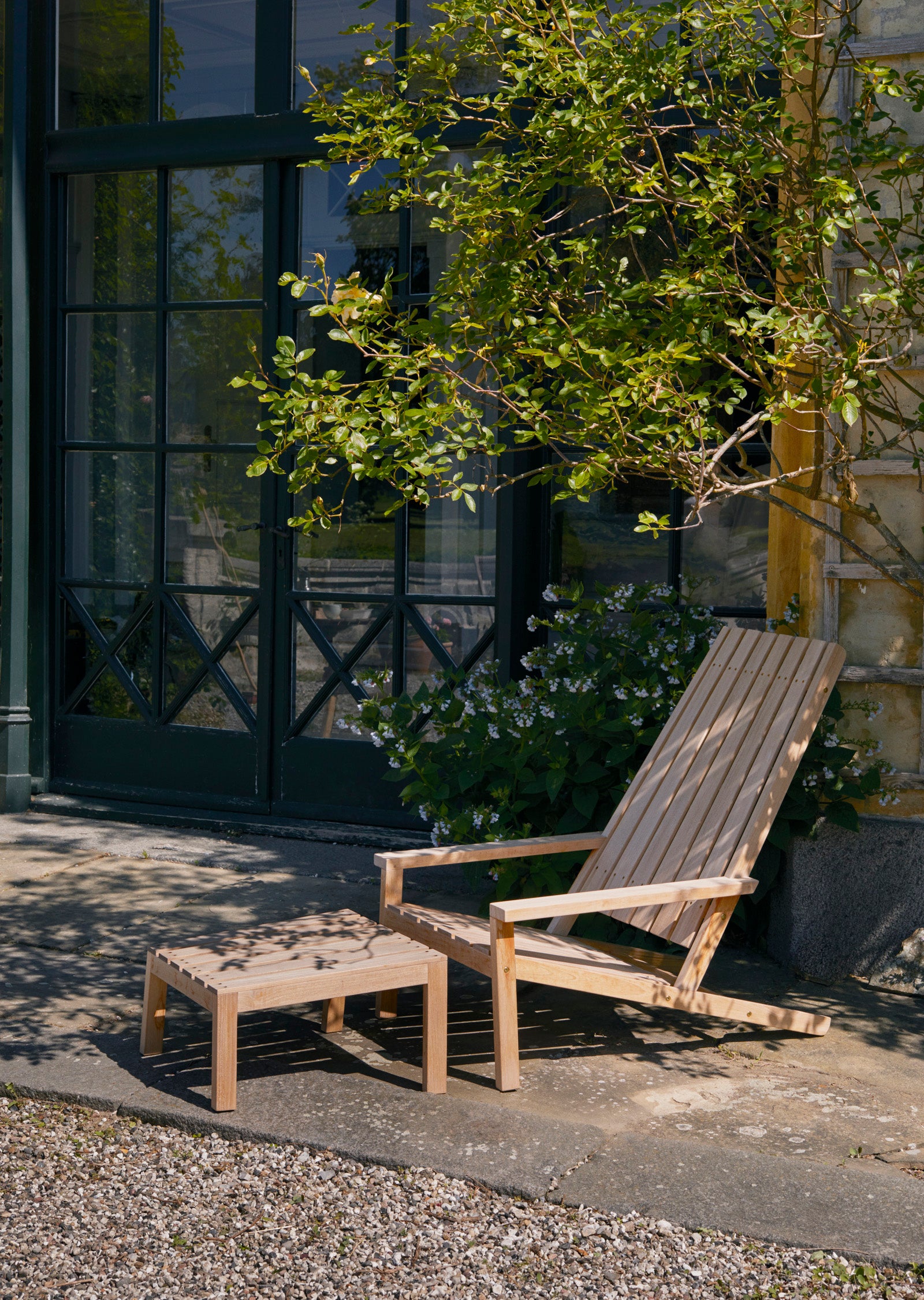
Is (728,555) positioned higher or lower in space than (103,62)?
lower

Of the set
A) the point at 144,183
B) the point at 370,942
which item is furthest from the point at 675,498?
the point at 144,183

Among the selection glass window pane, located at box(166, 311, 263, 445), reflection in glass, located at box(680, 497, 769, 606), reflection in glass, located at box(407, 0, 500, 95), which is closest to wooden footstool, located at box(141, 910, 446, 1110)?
reflection in glass, located at box(680, 497, 769, 606)

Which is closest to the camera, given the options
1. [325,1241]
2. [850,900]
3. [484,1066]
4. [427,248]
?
[325,1241]

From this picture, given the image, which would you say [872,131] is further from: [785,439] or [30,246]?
[30,246]

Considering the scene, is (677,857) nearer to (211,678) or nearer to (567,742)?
(567,742)

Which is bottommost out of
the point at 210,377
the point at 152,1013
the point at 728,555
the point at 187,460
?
the point at 152,1013

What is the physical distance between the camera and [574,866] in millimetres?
4473

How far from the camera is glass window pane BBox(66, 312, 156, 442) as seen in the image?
6293mm

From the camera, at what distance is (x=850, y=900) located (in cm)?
423

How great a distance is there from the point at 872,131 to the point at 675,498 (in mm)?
1541

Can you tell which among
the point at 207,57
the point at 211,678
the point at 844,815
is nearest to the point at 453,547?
the point at 211,678

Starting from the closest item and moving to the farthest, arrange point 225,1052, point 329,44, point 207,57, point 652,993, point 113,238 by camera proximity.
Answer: point 225,1052 < point 652,993 < point 329,44 < point 207,57 < point 113,238

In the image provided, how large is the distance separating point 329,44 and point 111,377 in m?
1.75

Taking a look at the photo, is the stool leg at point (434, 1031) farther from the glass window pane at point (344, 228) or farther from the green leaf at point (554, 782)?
the glass window pane at point (344, 228)
